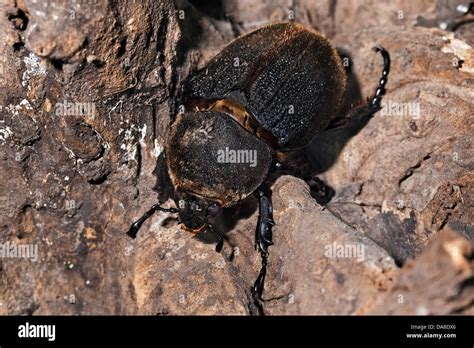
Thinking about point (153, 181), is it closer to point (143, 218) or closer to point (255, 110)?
point (143, 218)

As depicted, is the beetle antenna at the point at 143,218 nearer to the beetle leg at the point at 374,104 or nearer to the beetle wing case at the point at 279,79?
the beetle wing case at the point at 279,79

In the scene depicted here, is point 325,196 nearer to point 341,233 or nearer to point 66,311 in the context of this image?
point 341,233

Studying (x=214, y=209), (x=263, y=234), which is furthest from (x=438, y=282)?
(x=214, y=209)

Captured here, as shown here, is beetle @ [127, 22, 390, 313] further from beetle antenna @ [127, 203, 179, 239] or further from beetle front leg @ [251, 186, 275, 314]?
beetle antenna @ [127, 203, 179, 239]

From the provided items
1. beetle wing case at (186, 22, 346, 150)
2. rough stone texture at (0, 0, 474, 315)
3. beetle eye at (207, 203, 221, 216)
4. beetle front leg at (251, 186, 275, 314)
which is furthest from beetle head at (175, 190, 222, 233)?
beetle wing case at (186, 22, 346, 150)

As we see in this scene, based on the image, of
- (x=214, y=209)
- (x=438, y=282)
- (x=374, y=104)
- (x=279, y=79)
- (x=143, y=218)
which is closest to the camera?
(x=438, y=282)
